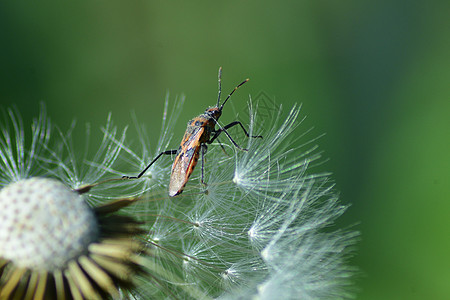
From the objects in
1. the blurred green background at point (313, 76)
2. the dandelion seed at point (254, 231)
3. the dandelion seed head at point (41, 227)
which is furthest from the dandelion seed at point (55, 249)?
the blurred green background at point (313, 76)

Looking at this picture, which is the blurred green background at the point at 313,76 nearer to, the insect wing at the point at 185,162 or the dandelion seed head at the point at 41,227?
the insect wing at the point at 185,162

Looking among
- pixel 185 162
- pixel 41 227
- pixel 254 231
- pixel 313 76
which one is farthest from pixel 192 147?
pixel 313 76

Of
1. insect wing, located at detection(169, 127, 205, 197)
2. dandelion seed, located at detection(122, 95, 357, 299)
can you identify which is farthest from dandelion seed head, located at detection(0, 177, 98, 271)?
insect wing, located at detection(169, 127, 205, 197)

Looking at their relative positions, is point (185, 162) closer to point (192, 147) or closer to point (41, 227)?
point (192, 147)

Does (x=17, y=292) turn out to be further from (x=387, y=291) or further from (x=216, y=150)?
(x=387, y=291)

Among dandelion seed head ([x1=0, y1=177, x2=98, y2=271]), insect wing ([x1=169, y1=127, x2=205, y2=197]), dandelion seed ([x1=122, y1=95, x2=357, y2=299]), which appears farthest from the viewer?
insect wing ([x1=169, y1=127, x2=205, y2=197])

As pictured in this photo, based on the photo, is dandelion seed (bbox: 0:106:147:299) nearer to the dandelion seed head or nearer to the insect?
the dandelion seed head
